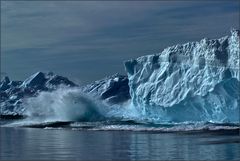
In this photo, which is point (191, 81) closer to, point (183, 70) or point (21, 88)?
point (183, 70)

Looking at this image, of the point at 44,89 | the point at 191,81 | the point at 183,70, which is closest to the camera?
the point at 191,81

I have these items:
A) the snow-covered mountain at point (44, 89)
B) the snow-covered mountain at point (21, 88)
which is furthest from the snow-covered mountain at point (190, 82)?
the snow-covered mountain at point (21, 88)

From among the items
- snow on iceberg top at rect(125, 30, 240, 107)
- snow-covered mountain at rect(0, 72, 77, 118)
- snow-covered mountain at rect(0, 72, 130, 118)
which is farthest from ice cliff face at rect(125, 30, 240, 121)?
snow-covered mountain at rect(0, 72, 77, 118)

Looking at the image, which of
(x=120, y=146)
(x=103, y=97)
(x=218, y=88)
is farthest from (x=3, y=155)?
(x=103, y=97)

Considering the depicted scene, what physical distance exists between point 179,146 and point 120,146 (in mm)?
2558

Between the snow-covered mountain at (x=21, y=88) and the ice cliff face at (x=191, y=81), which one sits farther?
the snow-covered mountain at (x=21, y=88)

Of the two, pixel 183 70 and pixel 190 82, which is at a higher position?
pixel 183 70

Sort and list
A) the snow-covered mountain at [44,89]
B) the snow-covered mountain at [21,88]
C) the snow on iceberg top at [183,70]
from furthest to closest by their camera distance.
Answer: the snow-covered mountain at [21,88] → the snow-covered mountain at [44,89] → the snow on iceberg top at [183,70]

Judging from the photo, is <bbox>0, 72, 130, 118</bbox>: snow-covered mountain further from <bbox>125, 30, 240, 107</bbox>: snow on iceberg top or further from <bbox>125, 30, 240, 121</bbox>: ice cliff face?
<bbox>125, 30, 240, 121</bbox>: ice cliff face

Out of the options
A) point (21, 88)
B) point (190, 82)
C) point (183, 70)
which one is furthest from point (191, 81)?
point (21, 88)

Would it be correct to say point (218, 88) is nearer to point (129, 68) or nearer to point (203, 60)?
point (203, 60)

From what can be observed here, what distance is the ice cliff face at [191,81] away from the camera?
135 ft

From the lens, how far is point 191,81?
4284 centimetres

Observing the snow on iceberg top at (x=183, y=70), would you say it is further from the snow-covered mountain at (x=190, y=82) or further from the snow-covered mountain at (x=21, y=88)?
the snow-covered mountain at (x=21, y=88)
